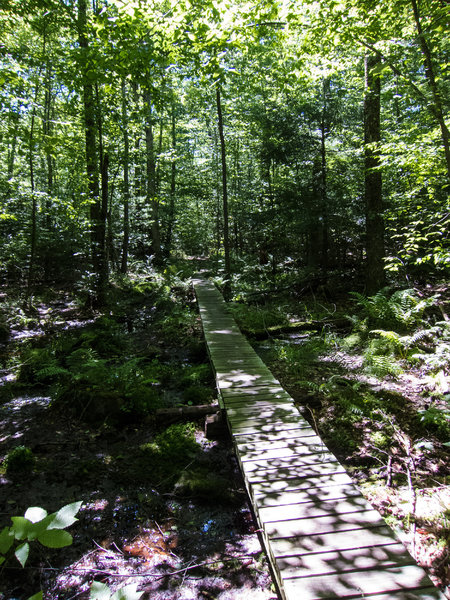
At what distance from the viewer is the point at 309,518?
3281 millimetres

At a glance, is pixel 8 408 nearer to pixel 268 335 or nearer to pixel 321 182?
pixel 268 335

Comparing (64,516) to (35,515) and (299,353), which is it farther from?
(299,353)

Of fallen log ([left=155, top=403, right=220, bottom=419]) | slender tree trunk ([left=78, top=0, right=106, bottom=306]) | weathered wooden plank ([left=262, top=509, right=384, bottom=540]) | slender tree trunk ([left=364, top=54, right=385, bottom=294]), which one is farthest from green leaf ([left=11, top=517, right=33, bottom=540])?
slender tree trunk ([left=78, top=0, right=106, bottom=306])

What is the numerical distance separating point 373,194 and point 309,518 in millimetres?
9943

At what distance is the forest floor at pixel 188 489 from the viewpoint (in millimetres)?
3477

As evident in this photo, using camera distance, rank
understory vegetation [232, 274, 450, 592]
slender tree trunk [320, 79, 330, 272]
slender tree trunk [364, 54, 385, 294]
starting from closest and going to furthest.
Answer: understory vegetation [232, 274, 450, 592] → slender tree trunk [364, 54, 385, 294] → slender tree trunk [320, 79, 330, 272]

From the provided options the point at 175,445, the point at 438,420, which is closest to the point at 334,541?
the point at 438,420

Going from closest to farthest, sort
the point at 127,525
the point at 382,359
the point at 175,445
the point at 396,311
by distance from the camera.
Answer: the point at 127,525, the point at 175,445, the point at 382,359, the point at 396,311

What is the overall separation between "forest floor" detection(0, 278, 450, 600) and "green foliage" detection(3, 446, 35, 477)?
0.26 ft

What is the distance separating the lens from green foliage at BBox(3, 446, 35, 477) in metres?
4.95

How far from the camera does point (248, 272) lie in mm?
17297

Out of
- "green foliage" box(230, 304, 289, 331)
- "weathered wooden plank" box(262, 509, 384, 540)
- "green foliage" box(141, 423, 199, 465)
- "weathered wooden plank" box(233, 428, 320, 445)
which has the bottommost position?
"green foliage" box(141, 423, 199, 465)

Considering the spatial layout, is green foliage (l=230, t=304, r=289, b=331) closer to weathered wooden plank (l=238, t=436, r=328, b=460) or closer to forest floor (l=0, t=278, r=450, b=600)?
forest floor (l=0, t=278, r=450, b=600)

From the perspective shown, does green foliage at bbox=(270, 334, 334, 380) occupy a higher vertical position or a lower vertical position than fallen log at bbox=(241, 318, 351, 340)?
lower
